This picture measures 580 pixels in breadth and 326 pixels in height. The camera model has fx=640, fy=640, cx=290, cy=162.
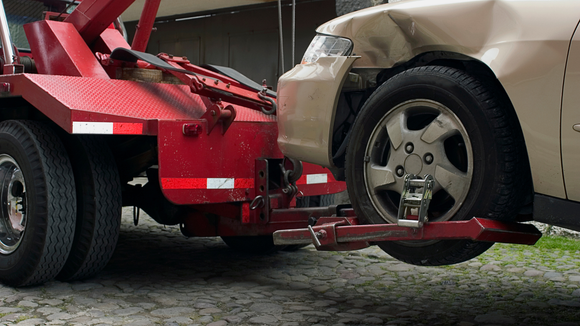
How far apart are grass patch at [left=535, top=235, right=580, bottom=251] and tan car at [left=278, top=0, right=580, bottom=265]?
321 centimetres

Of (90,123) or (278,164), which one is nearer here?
(90,123)

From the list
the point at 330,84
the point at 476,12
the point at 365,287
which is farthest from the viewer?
the point at 365,287

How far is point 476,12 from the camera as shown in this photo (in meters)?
2.72

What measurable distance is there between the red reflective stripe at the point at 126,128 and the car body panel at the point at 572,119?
240 cm

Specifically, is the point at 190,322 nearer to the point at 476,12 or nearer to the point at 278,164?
the point at 278,164

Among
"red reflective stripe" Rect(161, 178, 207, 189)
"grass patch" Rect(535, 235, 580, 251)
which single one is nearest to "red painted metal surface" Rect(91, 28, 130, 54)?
"red reflective stripe" Rect(161, 178, 207, 189)

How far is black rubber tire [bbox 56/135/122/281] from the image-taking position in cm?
408

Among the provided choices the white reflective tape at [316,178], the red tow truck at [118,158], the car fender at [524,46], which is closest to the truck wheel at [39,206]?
the red tow truck at [118,158]

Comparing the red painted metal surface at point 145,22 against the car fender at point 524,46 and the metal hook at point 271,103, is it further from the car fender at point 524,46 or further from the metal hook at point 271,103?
the car fender at point 524,46

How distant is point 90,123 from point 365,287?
6.70 feet

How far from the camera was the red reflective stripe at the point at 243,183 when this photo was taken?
4.21 m

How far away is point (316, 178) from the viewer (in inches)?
189

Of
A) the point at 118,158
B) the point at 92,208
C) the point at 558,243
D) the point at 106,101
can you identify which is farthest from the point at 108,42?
the point at 558,243

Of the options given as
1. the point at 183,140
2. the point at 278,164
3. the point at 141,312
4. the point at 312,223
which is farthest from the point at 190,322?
the point at 278,164
